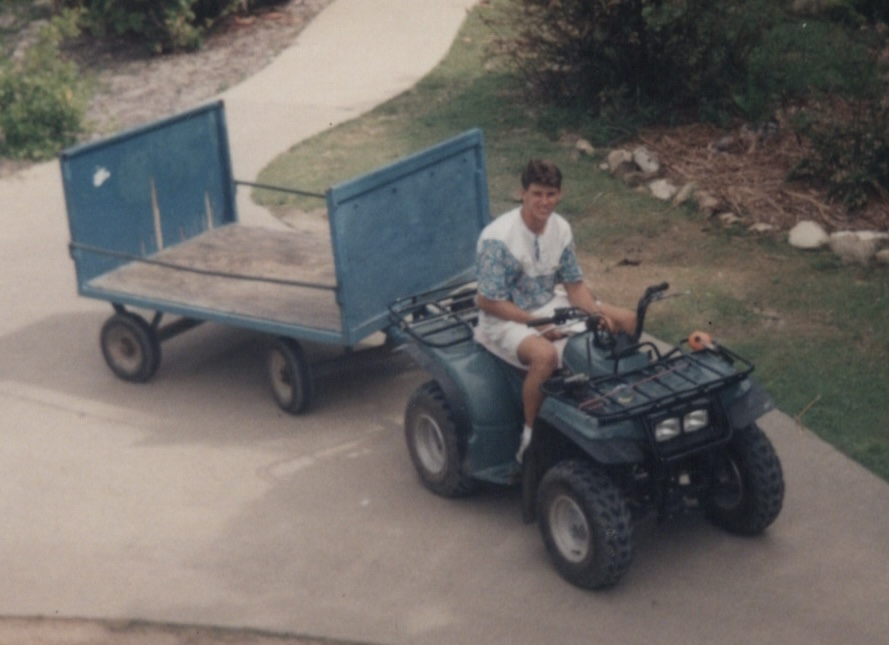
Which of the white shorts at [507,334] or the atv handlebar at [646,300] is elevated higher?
the atv handlebar at [646,300]

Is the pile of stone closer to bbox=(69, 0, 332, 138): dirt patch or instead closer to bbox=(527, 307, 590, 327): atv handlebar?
bbox=(527, 307, 590, 327): atv handlebar

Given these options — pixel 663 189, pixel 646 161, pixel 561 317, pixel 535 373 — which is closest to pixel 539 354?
pixel 535 373

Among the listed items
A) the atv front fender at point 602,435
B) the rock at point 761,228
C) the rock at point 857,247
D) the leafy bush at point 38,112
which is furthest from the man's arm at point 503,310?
the leafy bush at point 38,112

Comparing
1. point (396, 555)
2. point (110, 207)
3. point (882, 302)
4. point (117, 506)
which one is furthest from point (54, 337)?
point (882, 302)

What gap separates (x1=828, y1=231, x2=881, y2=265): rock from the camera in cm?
984

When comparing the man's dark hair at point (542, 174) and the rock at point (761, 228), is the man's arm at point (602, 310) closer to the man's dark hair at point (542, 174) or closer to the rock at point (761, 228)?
the man's dark hair at point (542, 174)

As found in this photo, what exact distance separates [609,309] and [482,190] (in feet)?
5.83

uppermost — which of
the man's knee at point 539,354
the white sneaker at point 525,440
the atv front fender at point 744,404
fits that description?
the man's knee at point 539,354

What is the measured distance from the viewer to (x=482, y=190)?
837 centimetres

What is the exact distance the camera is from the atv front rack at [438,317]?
711cm

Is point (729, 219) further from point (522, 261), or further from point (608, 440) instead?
point (608, 440)

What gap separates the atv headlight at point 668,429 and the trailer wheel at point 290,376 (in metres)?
2.58

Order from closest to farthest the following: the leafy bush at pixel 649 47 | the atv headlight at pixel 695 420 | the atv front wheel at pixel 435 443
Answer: the atv headlight at pixel 695 420 → the atv front wheel at pixel 435 443 → the leafy bush at pixel 649 47

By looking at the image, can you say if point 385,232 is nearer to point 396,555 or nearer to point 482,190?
point 482,190
